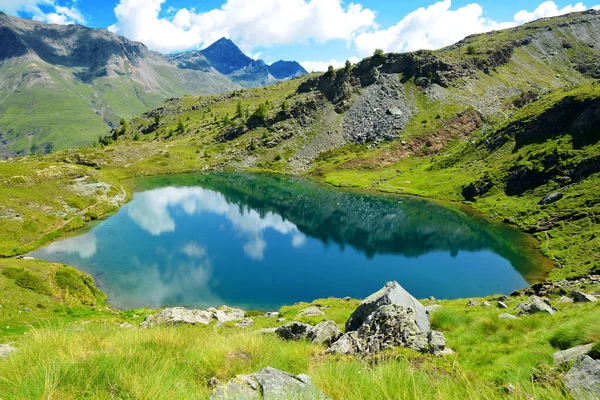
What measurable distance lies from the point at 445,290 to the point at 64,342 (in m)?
45.4

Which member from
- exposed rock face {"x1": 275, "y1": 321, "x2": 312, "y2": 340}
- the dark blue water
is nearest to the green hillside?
exposed rock face {"x1": 275, "y1": 321, "x2": 312, "y2": 340}

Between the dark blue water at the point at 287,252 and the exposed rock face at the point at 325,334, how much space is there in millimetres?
24080

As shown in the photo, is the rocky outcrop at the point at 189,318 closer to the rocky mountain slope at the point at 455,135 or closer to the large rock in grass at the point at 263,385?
the large rock in grass at the point at 263,385

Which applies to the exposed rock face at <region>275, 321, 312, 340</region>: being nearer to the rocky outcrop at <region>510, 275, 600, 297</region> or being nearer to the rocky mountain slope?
the rocky outcrop at <region>510, 275, 600, 297</region>

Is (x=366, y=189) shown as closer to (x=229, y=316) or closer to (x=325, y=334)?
(x=229, y=316)

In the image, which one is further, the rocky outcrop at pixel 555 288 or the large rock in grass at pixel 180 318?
the rocky outcrop at pixel 555 288

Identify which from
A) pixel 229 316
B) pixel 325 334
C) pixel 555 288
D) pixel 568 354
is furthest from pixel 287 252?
pixel 568 354

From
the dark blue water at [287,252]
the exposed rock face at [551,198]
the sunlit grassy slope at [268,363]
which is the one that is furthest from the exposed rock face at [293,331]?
the exposed rock face at [551,198]

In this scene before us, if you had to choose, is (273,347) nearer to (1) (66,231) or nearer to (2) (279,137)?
(1) (66,231)

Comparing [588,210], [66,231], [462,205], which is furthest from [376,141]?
[66,231]

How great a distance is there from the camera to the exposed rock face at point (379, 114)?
14850 centimetres

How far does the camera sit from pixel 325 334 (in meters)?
14.2

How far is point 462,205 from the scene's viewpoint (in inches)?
3420

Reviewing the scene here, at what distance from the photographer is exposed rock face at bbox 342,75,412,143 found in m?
148
